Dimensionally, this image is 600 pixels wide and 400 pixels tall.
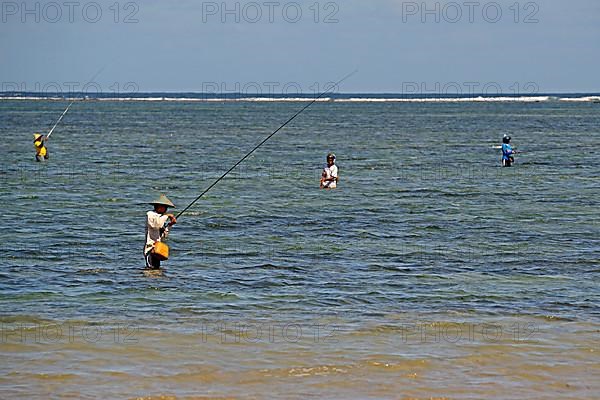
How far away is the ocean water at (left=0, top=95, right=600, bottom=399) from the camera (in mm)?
8758

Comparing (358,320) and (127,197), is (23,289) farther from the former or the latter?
(127,197)

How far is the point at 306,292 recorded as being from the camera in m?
12.2

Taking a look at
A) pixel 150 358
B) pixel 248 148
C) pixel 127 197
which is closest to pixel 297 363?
pixel 150 358

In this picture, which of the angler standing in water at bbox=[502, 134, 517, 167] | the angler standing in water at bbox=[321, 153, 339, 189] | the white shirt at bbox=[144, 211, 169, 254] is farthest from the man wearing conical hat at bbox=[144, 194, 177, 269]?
the angler standing in water at bbox=[502, 134, 517, 167]

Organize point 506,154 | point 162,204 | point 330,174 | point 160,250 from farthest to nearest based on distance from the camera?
point 506,154, point 330,174, point 160,250, point 162,204

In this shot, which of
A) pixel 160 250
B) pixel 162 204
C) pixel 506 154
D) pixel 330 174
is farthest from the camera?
pixel 506 154

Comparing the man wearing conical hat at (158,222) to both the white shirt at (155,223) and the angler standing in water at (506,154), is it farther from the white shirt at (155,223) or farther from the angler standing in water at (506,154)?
the angler standing in water at (506,154)

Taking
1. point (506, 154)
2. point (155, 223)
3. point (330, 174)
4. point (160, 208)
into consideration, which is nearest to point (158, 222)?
point (155, 223)

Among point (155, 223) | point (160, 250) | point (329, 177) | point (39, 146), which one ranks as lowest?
point (160, 250)

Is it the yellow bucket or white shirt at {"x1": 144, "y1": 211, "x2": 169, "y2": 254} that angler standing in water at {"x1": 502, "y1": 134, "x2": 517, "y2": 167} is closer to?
the yellow bucket

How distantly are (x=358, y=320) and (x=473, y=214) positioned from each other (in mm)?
9969

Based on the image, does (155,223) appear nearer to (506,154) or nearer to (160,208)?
(160,208)

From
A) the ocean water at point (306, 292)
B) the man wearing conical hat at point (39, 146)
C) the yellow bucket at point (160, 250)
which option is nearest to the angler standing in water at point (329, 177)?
the ocean water at point (306, 292)

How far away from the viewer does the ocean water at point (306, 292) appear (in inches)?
345
